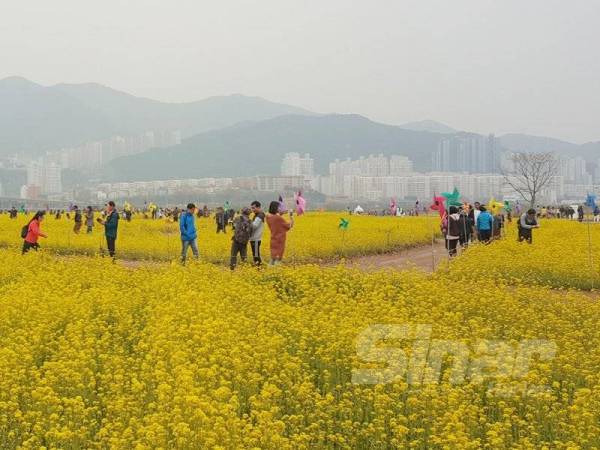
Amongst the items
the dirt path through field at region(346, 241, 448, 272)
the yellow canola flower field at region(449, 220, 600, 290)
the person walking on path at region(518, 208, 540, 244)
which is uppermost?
the person walking on path at region(518, 208, 540, 244)

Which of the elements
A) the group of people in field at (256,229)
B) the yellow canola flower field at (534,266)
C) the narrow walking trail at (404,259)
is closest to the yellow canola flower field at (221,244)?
the narrow walking trail at (404,259)

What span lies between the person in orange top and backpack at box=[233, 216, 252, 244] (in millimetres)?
1073

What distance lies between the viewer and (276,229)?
15.9 metres

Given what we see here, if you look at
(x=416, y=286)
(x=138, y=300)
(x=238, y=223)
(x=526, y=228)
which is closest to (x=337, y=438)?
(x=138, y=300)

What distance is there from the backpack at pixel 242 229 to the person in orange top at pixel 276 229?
1073mm

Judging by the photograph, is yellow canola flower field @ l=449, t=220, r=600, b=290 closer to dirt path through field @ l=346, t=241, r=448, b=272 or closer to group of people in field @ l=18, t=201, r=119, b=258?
dirt path through field @ l=346, t=241, r=448, b=272

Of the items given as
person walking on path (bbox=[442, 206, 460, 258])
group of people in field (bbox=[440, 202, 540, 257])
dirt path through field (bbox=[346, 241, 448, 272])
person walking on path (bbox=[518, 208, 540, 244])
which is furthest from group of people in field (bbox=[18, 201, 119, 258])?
person walking on path (bbox=[518, 208, 540, 244])

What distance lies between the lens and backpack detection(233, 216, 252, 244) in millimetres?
16859

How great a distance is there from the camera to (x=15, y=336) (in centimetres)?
929

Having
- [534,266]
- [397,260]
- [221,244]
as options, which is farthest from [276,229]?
[221,244]

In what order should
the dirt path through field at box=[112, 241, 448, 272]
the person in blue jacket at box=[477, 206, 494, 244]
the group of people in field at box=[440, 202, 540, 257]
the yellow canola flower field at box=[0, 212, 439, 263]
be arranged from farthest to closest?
the yellow canola flower field at box=[0, 212, 439, 263] < the person in blue jacket at box=[477, 206, 494, 244] < the dirt path through field at box=[112, 241, 448, 272] < the group of people in field at box=[440, 202, 540, 257]

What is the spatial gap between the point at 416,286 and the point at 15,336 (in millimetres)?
6993

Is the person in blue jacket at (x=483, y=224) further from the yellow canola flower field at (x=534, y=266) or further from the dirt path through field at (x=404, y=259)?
the yellow canola flower field at (x=534, y=266)

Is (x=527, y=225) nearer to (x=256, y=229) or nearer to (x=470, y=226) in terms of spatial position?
(x=470, y=226)
